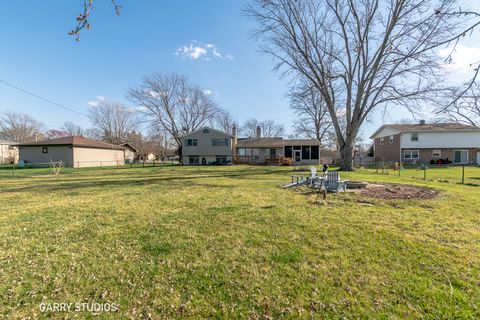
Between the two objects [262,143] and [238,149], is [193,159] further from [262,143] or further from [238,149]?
[262,143]

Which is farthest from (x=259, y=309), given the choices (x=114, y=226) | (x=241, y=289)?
(x=114, y=226)

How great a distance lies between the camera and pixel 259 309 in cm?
255

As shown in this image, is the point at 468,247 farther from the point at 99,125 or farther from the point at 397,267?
the point at 99,125

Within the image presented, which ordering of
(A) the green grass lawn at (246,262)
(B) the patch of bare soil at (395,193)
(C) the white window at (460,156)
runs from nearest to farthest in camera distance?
(A) the green grass lawn at (246,262), (B) the patch of bare soil at (395,193), (C) the white window at (460,156)

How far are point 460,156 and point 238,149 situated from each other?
30.3 metres

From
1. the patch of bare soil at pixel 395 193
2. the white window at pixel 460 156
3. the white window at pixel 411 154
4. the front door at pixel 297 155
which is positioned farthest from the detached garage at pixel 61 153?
the white window at pixel 460 156

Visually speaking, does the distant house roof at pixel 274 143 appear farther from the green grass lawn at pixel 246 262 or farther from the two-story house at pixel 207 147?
the green grass lawn at pixel 246 262

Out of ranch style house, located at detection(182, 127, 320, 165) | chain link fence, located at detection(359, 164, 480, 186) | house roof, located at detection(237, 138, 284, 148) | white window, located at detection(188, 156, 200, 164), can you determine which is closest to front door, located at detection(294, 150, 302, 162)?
ranch style house, located at detection(182, 127, 320, 165)

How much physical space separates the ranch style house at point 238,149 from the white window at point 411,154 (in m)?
11.8

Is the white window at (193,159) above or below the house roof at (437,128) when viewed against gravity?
below

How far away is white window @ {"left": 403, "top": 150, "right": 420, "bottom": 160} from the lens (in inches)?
1194

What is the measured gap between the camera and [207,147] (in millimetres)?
33094

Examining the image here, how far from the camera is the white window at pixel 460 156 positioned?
29.1 metres

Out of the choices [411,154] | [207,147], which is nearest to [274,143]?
[207,147]
